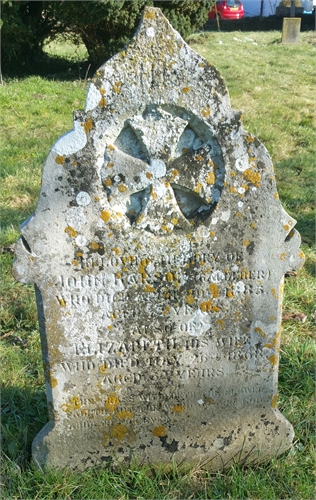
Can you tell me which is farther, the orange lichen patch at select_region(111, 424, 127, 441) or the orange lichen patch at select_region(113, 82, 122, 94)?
the orange lichen patch at select_region(111, 424, 127, 441)

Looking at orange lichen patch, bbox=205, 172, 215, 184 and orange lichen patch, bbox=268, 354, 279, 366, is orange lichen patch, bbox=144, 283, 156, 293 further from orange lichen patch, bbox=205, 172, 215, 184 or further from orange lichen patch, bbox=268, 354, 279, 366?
orange lichen patch, bbox=268, 354, 279, 366

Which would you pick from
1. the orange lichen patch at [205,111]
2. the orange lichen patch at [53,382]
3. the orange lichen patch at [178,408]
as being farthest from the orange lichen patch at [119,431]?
the orange lichen patch at [205,111]

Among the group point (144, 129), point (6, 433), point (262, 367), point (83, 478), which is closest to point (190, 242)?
point (144, 129)

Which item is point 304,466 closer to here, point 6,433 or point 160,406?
point 160,406

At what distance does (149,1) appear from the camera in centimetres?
1062

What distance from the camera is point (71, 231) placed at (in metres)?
2.50

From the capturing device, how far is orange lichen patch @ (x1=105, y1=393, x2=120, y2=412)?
2.80 meters

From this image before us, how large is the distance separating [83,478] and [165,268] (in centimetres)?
122

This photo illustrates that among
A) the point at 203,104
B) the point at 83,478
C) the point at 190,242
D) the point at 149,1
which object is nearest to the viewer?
the point at 203,104

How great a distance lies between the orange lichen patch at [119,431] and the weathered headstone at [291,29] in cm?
1560

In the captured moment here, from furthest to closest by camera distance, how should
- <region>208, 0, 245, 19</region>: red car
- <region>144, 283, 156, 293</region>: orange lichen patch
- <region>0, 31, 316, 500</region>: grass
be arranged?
<region>208, 0, 245, 19</region>: red car → <region>0, 31, 316, 500</region>: grass → <region>144, 283, 156, 293</region>: orange lichen patch

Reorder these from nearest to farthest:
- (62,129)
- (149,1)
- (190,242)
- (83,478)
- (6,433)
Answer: (190,242)
(83,478)
(6,433)
(62,129)
(149,1)

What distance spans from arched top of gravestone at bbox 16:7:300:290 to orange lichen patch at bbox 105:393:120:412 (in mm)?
767

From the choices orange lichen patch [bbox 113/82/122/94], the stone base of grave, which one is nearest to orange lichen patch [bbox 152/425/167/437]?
the stone base of grave
